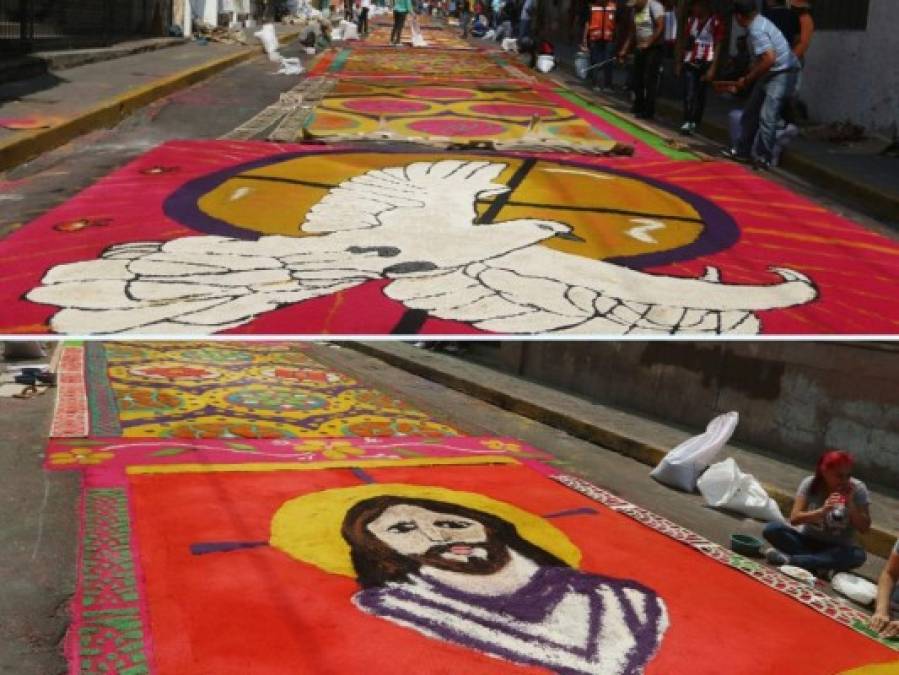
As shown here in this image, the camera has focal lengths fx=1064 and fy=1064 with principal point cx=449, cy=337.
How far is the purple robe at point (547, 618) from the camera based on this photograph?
4.23 meters

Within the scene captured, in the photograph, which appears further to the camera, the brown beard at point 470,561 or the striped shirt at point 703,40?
the striped shirt at point 703,40

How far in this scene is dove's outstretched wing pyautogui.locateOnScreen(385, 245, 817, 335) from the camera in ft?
15.6

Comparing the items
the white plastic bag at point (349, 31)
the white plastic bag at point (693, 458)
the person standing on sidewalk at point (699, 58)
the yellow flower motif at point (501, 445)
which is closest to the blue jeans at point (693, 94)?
the person standing on sidewalk at point (699, 58)

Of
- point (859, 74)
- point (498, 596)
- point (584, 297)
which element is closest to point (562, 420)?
point (584, 297)

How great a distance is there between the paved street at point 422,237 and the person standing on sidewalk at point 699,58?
0.92 meters

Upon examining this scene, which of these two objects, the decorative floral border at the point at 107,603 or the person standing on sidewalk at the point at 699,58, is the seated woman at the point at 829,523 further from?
the person standing on sidewalk at the point at 699,58

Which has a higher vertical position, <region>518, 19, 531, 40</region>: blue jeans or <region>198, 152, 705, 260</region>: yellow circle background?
<region>518, 19, 531, 40</region>: blue jeans

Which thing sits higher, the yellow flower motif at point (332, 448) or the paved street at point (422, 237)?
the paved street at point (422, 237)

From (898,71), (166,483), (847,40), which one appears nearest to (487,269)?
(166,483)

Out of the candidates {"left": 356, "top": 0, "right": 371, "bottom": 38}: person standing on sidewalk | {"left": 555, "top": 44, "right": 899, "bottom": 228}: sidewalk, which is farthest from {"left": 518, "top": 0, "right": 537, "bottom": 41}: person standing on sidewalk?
{"left": 555, "top": 44, "right": 899, "bottom": 228}: sidewalk

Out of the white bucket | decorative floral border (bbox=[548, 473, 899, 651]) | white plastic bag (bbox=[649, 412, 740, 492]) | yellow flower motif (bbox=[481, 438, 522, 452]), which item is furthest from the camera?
the white bucket

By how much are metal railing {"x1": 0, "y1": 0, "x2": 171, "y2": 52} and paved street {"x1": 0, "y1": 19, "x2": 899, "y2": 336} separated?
17.3ft

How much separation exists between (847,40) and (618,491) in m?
7.55

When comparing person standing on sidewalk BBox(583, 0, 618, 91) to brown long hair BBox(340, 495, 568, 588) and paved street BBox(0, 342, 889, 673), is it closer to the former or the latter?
paved street BBox(0, 342, 889, 673)
